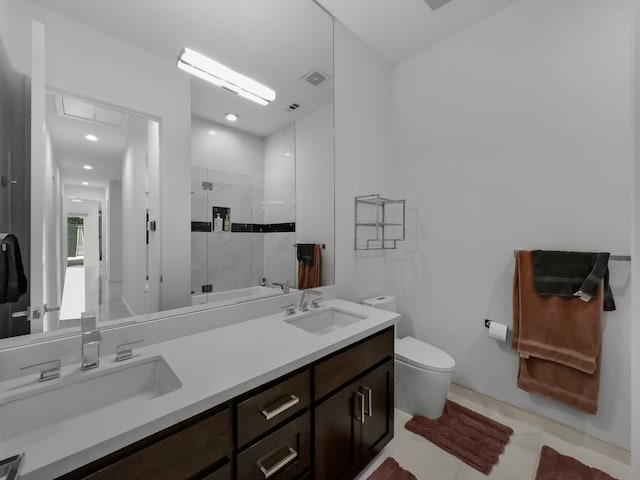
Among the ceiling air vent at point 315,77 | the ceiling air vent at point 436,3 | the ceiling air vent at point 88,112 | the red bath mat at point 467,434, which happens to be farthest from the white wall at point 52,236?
the ceiling air vent at point 436,3

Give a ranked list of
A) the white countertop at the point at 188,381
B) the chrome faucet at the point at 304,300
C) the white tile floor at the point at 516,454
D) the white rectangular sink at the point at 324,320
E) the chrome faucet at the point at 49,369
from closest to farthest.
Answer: the white countertop at the point at 188,381 → the chrome faucet at the point at 49,369 → the white tile floor at the point at 516,454 → the white rectangular sink at the point at 324,320 → the chrome faucet at the point at 304,300

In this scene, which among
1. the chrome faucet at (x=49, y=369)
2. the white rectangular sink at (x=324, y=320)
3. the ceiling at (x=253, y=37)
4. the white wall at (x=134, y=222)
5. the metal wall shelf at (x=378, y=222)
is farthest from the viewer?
the metal wall shelf at (x=378, y=222)

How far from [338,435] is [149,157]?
59.1 inches

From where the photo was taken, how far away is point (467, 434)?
1.68m

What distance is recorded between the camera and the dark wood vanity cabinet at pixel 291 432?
690 millimetres

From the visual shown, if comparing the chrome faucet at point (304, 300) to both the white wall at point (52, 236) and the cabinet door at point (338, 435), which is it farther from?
the white wall at point (52, 236)

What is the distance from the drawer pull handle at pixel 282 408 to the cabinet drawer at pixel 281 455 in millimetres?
72

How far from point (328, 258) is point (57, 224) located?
1.44m

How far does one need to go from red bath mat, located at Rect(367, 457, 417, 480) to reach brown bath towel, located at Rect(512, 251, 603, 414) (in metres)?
0.94

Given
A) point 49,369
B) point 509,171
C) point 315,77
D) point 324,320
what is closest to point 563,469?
point 324,320

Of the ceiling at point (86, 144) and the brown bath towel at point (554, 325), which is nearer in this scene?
the ceiling at point (86, 144)

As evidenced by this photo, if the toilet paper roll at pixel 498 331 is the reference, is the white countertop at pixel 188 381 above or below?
above

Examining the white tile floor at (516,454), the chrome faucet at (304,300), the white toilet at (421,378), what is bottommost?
the white tile floor at (516,454)

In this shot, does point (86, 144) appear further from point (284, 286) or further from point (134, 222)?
point (284, 286)
